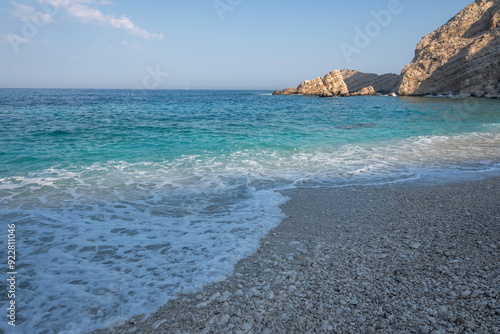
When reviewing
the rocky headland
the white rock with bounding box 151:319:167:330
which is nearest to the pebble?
the white rock with bounding box 151:319:167:330

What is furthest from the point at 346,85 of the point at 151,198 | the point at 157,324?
the point at 157,324

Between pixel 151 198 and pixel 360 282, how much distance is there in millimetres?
4977

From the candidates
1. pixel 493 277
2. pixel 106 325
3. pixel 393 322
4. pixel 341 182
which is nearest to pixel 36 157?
pixel 106 325

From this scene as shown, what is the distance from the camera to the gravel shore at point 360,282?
2.64 metres

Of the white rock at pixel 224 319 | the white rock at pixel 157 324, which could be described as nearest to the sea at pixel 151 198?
the white rock at pixel 157 324

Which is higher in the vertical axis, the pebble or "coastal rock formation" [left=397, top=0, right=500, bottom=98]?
"coastal rock formation" [left=397, top=0, right=500, bottom=98]

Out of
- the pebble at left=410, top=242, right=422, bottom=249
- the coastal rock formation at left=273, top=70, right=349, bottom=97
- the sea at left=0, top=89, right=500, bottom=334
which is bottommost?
the sea at left=0, top=89, right=500, bottom=334

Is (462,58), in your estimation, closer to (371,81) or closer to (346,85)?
(346,85)

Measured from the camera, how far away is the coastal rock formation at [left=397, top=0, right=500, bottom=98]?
43.3 meters

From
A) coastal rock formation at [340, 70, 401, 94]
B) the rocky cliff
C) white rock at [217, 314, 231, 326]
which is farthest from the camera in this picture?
coastal rock formation at [340, 70, 401, 94]

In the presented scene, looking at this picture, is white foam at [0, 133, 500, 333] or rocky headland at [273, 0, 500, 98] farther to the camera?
rocky headland at [273, 0, 500, 98]

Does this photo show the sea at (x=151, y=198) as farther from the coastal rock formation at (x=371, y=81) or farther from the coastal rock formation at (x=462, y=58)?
the coastal rock formation at (x=371, y=81)

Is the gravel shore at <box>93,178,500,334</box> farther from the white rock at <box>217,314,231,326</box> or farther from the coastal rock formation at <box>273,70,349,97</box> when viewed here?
the coastal rock formation at <box>273,70,349,97</box>

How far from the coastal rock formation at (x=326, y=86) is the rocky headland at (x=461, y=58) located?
1517 cm
